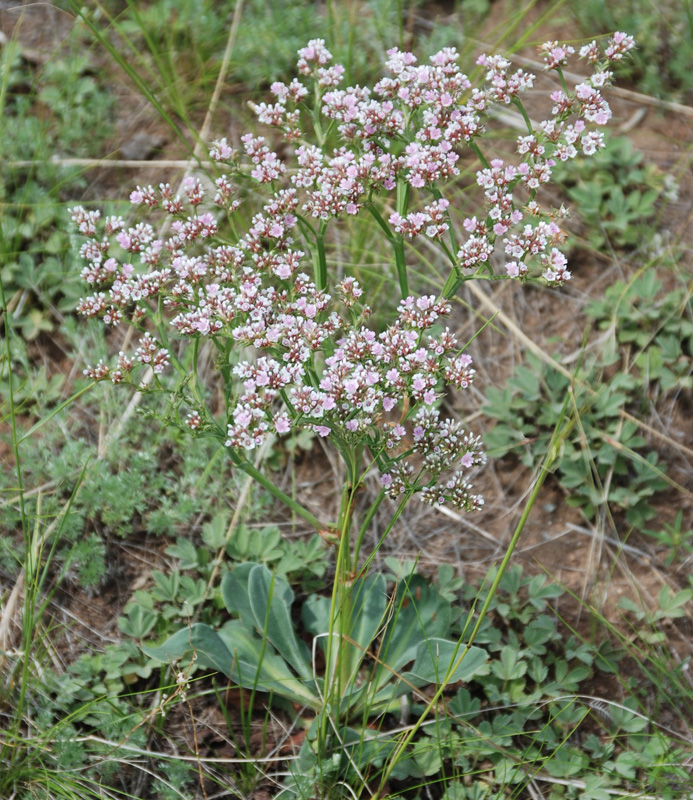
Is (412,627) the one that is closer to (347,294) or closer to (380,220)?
(347,294)

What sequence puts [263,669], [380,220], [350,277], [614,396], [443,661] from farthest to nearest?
1. [614,396]
2. [263,669]
3. [443,661]
4. [380,220]
5. [350,277]

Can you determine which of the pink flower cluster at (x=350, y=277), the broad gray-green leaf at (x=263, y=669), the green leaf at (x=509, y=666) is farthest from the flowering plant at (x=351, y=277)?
the green leaf at (x=509, y=666)

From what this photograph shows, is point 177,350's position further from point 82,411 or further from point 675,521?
point 675,521

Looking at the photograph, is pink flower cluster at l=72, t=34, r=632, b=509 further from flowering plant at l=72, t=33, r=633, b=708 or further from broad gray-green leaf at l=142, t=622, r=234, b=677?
broad gray-green leaf at l=142, t=622, r=234, b=677

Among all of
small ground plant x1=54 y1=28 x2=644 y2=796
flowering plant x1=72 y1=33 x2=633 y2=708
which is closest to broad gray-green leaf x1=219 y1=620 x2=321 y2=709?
small ground plant x1=54 y1=28 x2=644 y2=796

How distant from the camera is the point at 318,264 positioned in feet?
7.82

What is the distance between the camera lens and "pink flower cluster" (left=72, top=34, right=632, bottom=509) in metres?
2.08

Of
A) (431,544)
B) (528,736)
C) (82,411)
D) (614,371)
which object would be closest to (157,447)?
(82,411)

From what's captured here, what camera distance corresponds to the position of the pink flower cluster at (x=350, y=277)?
208cm

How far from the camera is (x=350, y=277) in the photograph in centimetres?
217

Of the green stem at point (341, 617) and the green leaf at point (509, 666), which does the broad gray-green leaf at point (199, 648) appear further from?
the green leaf at point (509, 666)

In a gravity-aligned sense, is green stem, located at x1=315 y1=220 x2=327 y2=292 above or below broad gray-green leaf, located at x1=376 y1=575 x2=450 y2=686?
above

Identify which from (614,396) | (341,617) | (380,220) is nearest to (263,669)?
(341,617)

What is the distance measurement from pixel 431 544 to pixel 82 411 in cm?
155
